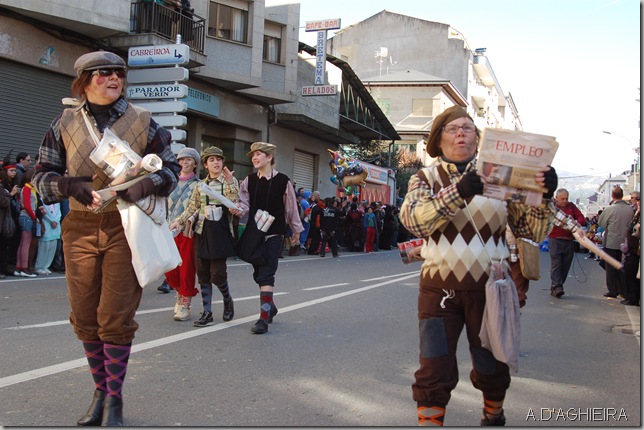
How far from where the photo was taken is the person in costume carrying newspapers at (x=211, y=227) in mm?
7387

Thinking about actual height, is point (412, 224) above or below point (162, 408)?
above

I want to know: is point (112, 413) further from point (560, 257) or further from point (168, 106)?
point (168, 106)

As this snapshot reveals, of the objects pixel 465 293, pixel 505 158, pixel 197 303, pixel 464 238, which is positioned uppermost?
pixel 505 158

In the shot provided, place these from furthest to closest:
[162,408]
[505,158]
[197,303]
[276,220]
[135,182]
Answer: [197,303]
[276,220]
[162,408]
[135,182]
[505,158]

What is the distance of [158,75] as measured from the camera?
18.7 metres

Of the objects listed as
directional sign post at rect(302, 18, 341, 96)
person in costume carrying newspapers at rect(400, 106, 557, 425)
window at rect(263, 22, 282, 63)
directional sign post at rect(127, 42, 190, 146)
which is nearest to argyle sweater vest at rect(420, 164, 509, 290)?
person in costume carrying newspapers at rect(400, 106, 557, 425)

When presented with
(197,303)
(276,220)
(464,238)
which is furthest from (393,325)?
(464,238)

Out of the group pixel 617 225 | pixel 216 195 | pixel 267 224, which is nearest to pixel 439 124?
pixel 267 224

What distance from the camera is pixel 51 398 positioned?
445 cm

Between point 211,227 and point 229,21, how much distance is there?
1833 centimetres

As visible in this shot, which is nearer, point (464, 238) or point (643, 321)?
point (464, 238)

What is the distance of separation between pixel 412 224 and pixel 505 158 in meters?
0.56

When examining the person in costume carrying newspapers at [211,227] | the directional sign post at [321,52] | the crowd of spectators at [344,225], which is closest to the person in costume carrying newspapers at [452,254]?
the person in costume carrying newspapers at [211,227]

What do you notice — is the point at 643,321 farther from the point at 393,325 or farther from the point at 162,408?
the point at 162,408
